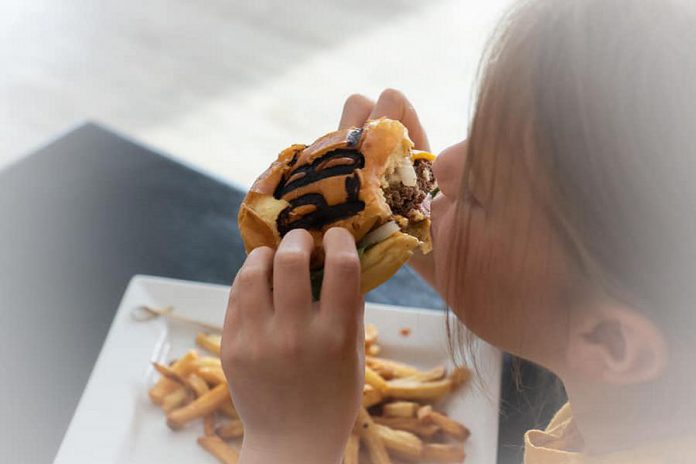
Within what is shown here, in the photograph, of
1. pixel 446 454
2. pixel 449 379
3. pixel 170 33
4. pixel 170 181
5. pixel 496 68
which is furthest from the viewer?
pixel 170 33

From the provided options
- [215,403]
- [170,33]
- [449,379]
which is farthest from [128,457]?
[170,33]

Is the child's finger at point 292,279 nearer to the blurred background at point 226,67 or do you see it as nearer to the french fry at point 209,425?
the french fry at point 209,425

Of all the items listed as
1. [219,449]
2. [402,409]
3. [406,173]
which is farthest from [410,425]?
[406,173]

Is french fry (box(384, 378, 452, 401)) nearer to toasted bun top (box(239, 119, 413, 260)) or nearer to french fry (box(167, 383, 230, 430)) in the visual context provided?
french fry (box(167, 383, 230, 430))

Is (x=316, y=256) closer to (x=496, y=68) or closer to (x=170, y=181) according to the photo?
(x=496, y=68)

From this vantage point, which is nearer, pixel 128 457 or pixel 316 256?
pixel 316 256

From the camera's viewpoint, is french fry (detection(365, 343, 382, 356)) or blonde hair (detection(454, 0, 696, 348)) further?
french fry (detection(365, 343, 382, 356))

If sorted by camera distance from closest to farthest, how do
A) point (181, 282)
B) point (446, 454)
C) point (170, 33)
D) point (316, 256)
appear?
point (316, 256)
point (446, 454)
point (181, 282)
point (170, 33)

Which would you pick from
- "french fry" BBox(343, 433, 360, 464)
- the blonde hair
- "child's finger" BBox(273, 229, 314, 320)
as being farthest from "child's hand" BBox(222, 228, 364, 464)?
"french fry" BBox(343, 433, 360, 464)
